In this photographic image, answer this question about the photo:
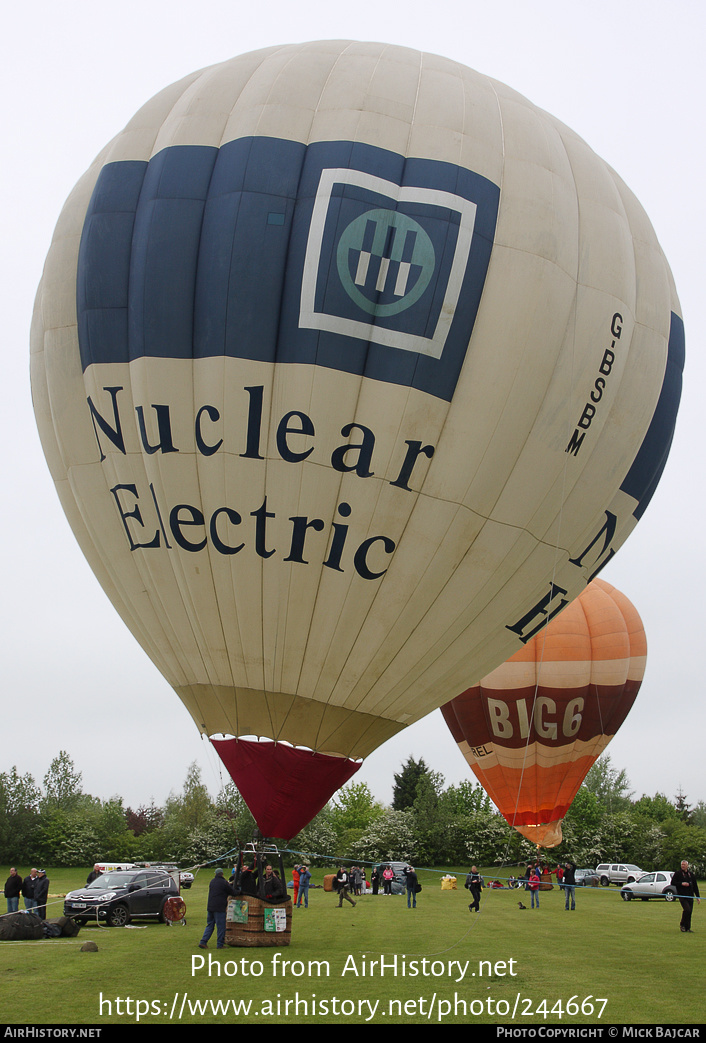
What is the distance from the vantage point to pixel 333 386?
299 inches

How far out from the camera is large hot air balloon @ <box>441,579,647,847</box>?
61.2 feet

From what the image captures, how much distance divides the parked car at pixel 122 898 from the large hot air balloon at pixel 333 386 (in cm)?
624

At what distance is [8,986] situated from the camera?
7.77 metres

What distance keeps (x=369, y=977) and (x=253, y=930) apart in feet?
6.69

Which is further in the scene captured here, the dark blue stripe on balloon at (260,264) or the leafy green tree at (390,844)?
the leafy green tree at (390,844)

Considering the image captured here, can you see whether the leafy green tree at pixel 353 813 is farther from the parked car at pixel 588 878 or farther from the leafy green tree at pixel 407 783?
the parked car at pixel 588 878

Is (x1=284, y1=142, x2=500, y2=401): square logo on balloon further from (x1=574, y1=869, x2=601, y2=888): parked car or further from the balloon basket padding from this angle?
(x1=574, y1=869, x2=601, y2=888): parked car

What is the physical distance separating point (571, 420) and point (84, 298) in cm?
465

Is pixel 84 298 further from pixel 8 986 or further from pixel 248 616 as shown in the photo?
pixel 8 986

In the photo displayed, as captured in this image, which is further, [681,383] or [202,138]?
A: [681,383]

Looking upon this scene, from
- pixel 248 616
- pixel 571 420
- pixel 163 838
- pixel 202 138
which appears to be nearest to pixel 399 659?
pixel 248 616

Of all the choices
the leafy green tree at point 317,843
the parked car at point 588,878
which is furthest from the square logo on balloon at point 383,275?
the leafy green tree at point 317,843

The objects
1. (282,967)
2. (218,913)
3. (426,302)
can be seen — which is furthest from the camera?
(218,913)

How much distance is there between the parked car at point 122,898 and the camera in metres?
13.2
